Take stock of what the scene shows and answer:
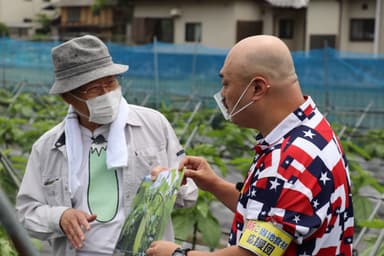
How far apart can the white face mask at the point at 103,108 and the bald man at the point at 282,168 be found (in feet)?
2.71

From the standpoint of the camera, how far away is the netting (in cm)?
977

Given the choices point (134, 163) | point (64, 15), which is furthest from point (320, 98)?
point (64, 15)

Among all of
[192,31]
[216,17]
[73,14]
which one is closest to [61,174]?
[216,17]

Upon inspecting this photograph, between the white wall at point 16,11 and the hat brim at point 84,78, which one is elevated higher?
the white wall at point 16,11

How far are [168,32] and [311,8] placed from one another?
20.8 feet

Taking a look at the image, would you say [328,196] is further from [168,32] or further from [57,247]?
[168,32]

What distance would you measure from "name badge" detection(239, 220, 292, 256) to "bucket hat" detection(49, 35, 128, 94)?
1.17 meters

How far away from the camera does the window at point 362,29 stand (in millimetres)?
24281

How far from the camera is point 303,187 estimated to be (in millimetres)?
1698

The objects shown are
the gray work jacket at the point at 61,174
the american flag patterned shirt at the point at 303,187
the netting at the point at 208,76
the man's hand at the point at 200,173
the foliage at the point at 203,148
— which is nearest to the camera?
the american flag patterned shirt at the point at 303,187

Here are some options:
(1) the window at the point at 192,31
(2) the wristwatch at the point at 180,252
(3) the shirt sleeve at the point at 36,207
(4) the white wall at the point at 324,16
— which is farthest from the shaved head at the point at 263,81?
(1) the window at the point at 192,31

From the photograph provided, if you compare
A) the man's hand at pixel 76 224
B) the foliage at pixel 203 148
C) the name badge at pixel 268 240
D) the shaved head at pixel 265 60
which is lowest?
the foliage at pixel 203 148

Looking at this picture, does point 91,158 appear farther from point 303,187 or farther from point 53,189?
point 303,187

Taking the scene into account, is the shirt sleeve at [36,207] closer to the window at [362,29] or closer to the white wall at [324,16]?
the window at [362,29]
